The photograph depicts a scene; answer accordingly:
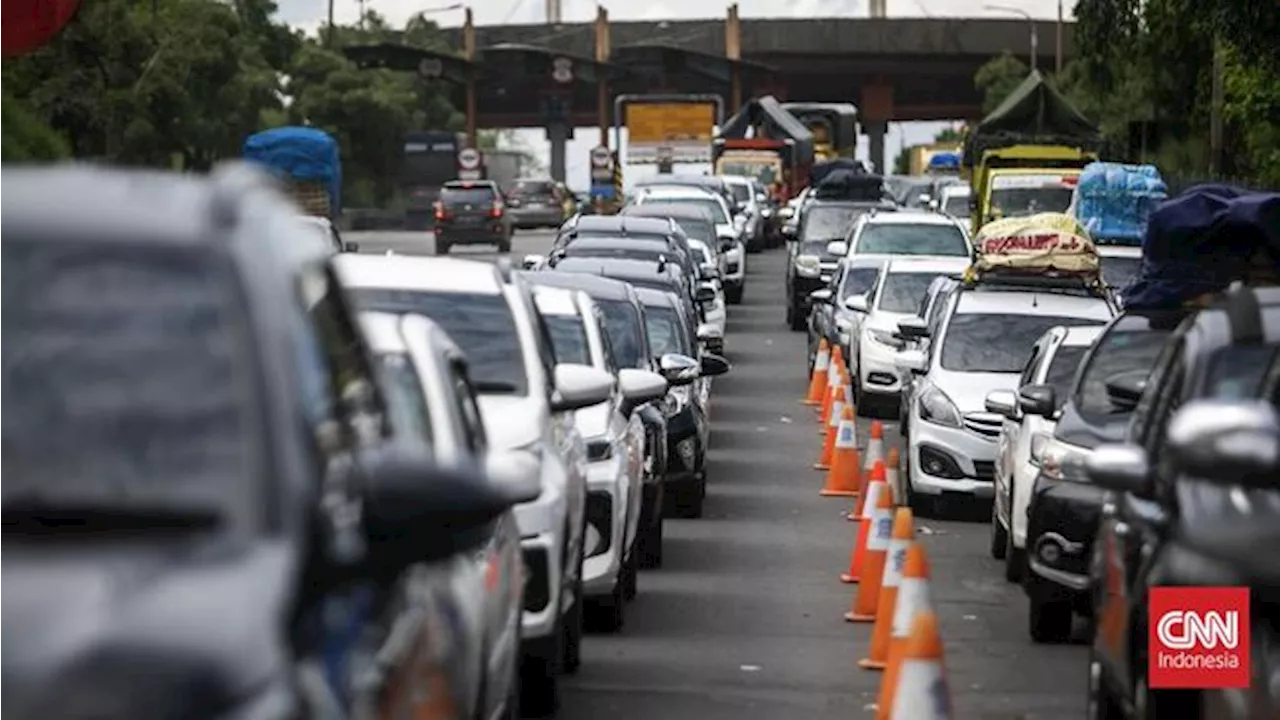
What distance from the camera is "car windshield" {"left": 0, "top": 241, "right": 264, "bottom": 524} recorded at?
247 inches

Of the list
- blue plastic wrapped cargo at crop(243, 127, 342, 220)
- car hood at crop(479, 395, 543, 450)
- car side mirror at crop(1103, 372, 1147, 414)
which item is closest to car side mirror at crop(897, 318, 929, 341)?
car side mirror at crop(1103, 372, 1147, 414)

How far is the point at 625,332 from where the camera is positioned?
934 inches

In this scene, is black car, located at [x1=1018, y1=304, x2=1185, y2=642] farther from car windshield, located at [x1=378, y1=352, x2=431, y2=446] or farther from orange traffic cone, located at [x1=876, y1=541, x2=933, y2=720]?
car windshield, located at [x1=378, y1=352, x2=431, y2=446]

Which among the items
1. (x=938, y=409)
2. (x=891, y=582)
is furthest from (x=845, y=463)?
(x=891, y=582)

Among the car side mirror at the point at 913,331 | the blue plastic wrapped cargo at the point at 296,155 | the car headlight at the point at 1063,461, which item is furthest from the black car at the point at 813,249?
the car headlight at the point at 1063,461

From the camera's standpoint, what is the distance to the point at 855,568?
19.9 m

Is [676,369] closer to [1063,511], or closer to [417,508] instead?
[1063,511]

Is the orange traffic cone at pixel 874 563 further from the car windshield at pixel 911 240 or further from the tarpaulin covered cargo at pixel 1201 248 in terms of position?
the car windshield at pixel 911 240

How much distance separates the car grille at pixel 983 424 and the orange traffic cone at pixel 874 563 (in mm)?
6053

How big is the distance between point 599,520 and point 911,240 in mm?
24885

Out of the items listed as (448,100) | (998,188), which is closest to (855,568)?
(998,188)

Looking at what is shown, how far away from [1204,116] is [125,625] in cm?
5728

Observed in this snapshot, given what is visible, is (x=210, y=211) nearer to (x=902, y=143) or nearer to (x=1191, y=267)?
(x=1191, y=267)

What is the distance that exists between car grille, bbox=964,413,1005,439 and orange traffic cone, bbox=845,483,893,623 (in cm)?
605
